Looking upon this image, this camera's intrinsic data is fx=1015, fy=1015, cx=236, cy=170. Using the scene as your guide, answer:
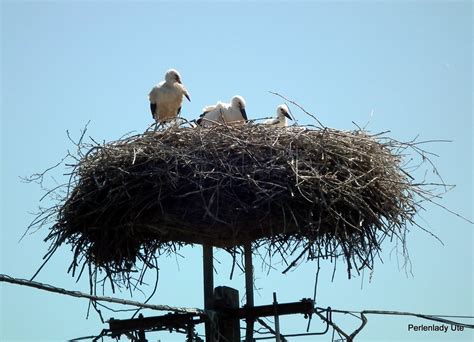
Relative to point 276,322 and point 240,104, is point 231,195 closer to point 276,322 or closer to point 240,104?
point 276,322

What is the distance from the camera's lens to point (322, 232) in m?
7.61

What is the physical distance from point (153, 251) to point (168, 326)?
95 cm

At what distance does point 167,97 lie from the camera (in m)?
Result: 11.5

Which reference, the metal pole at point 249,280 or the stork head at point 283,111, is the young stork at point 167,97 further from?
the metal pole at point 249,280

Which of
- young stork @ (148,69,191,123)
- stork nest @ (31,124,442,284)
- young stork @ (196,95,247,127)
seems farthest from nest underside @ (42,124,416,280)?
young stork @ (148,69,191,123)

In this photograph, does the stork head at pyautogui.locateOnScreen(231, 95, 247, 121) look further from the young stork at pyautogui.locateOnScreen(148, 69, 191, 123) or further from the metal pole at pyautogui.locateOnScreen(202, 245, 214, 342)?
the metal pole at pyautogui.locateOnScreen(202, 245, 214, 342)

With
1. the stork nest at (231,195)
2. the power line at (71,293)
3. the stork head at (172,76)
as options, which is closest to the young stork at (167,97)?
the stork head at (172,76)

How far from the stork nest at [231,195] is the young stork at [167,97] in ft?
11.2

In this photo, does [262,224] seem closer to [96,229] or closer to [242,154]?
[242,154]

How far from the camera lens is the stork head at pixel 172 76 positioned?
11712mm

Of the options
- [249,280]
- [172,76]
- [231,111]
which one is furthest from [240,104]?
[249,280]

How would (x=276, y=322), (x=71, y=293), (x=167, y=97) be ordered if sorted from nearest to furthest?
(x=71, y=293)
(x=276, y=322)
(x=167, y=97)

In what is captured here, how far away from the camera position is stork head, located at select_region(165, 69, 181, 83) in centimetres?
1171

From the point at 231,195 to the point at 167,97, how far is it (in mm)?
4183
